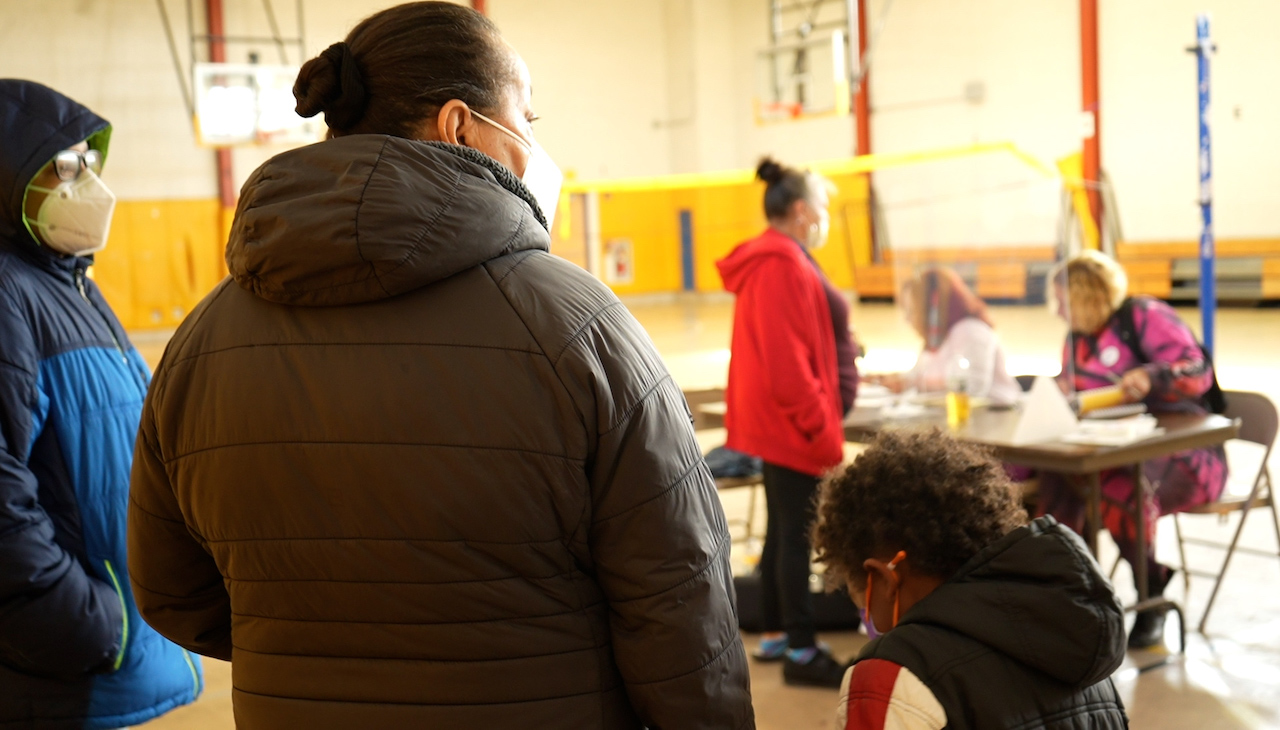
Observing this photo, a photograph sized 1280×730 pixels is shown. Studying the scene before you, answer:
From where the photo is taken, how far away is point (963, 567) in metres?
1.31

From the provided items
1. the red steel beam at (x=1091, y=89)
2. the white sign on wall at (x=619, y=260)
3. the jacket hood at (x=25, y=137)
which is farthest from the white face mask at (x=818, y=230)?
the white sign on wall at (x=619, y=260)

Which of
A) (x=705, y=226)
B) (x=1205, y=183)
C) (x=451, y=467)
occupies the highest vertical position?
(x=1205, y=183)

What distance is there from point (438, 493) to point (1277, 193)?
39.8ft

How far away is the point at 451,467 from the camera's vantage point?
3.28 feet

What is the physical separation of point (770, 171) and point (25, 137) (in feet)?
6.84

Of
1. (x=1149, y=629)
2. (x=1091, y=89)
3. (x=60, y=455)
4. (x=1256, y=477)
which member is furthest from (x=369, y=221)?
(x=1091, y=89)

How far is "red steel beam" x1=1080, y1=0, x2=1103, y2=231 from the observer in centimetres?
1209

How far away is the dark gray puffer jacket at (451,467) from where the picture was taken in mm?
991

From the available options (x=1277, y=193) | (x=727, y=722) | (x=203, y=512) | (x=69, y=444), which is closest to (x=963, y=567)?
(x=727, y=722)

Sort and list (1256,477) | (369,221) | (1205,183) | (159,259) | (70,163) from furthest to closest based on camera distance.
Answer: (159,259) → (1205,183) → (1256,477) → (70,163) → (369,221)

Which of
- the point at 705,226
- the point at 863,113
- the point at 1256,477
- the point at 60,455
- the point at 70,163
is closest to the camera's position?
the point at 60,455

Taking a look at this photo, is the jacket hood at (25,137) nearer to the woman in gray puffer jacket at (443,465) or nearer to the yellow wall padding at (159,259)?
the woman in gray puffer jacket at (443,465)

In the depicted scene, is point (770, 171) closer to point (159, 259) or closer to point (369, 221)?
point (369, 221)

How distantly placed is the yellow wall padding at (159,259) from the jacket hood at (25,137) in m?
11.7
